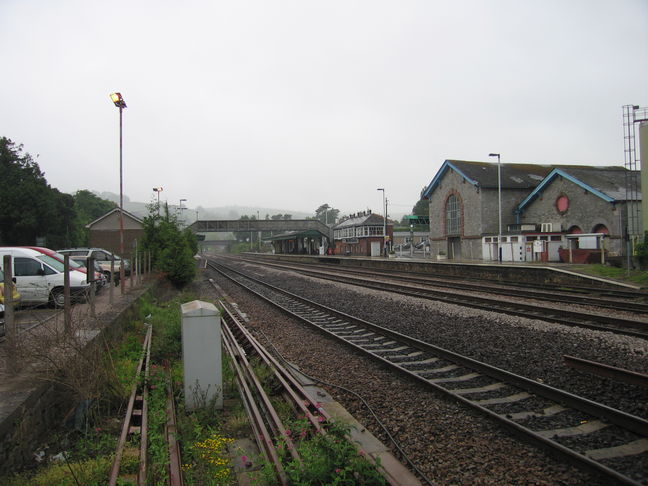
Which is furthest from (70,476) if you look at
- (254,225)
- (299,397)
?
(254,225)

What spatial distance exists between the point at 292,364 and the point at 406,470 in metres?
3.98

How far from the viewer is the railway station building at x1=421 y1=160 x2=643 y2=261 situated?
95.8 feet

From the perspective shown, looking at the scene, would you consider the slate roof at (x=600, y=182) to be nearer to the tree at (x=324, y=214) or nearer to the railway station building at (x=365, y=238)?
the railway station building at (x=365, y=238)

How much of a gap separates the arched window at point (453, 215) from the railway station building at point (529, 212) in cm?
10

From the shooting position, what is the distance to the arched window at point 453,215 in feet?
142

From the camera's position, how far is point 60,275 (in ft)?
44.6

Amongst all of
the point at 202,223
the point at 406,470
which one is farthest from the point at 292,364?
the point at 202,223

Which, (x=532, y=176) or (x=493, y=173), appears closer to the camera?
(x=493, y=173)

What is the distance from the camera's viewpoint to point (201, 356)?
5906 millimetres

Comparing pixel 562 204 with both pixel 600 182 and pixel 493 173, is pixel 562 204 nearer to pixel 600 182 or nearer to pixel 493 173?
pixel 600 182

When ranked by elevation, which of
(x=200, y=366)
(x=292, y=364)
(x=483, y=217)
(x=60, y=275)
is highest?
(x=483, y=217)

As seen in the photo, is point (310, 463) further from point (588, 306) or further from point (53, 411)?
point (588, 306)

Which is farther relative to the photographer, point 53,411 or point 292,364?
point 292,364

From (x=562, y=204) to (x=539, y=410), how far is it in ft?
111
